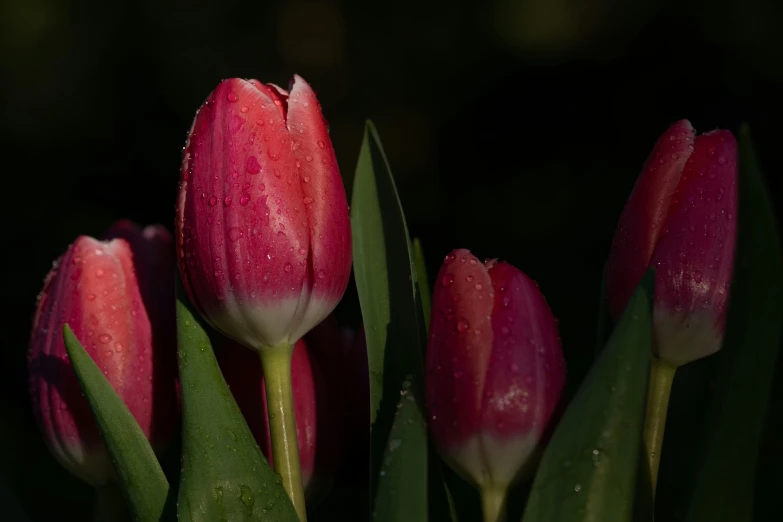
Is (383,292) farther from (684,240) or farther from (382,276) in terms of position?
(684,240)

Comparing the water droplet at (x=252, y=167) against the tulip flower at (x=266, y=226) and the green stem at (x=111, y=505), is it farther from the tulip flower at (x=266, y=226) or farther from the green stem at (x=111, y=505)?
the green stem at (x=111, y=505)

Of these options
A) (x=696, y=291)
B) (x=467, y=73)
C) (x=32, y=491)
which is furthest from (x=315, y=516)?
(x=467, y=73)

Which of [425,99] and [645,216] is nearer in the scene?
[645,216]

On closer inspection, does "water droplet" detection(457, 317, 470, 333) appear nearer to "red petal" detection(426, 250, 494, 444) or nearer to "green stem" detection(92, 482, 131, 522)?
"red petal" detection(426, 250, 494, 444)

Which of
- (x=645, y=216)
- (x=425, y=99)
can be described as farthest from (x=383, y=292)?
(x=425, y=99)

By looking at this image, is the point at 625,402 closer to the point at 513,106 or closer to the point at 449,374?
the point at 449,374

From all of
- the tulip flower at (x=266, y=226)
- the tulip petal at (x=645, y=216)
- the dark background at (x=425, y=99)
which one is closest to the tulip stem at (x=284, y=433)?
the tulip flower at (x=266, y=226)

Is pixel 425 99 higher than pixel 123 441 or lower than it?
higher

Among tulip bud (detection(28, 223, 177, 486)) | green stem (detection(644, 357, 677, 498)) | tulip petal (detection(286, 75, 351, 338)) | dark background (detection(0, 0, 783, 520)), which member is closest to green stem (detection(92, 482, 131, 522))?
tulip bud (detection(28, 223, 177, 486))
